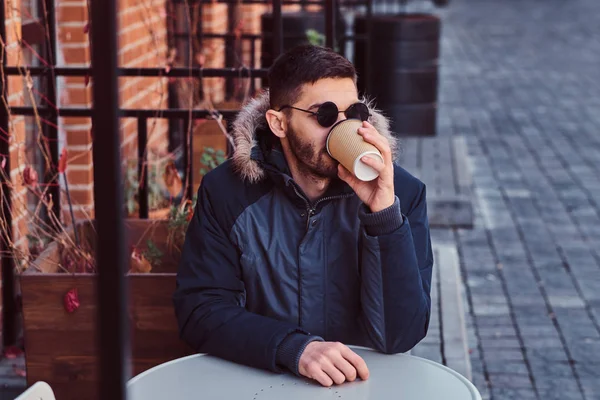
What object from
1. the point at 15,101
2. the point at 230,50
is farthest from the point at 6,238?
the point at 230,50

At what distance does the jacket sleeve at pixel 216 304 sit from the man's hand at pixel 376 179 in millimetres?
358

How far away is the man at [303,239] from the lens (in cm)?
243

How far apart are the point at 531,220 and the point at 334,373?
5.08m

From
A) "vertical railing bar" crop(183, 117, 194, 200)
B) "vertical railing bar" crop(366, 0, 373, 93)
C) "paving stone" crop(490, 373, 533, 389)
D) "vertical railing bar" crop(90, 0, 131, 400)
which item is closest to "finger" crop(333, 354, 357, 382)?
"vertical railing bar" crop(90, 0, 131, 400)

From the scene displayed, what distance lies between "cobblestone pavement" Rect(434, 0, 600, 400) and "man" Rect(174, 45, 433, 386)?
5.98ft

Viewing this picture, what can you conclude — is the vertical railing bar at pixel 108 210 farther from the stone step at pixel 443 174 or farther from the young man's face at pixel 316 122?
the stone step at pixel 443 174

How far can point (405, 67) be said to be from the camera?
9234mm

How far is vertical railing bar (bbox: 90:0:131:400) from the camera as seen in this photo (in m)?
1.01

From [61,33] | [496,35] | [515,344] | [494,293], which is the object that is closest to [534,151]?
[494,293]

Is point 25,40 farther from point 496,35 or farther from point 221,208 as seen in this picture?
point 496,35

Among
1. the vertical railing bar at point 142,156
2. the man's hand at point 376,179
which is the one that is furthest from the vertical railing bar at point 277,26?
the man's hand at point 376,179

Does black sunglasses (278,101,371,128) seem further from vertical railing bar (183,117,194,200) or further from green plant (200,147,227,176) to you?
green plant (200,147,227,176)

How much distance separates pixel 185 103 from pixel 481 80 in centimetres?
884

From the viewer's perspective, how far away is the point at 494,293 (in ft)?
18.1
